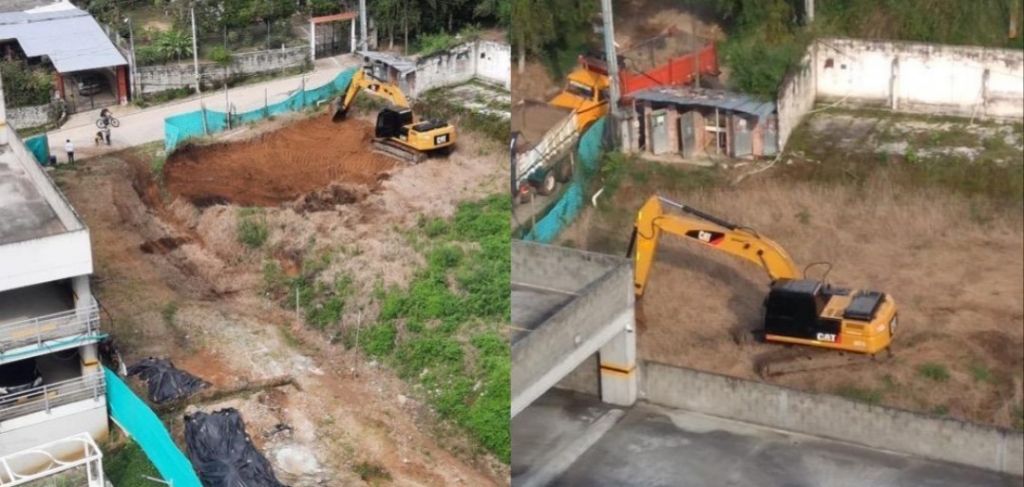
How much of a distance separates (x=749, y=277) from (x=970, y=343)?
0.37m

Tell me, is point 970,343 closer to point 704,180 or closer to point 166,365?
point 704,180

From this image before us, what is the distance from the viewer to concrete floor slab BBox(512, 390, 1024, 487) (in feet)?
5.84

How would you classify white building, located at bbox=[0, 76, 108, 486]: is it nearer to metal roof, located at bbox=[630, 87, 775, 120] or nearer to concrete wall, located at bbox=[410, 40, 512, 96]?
metal roof, located at bbox=[630, 87, 775, 120]

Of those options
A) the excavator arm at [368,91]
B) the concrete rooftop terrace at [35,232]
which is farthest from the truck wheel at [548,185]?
the excavator arm at [368,91]

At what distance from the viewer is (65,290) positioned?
5875 mm

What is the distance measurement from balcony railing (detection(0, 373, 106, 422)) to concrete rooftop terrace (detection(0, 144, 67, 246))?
1.81 ft

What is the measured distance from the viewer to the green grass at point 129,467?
17.5 ft

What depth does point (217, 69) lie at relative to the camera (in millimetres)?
10609

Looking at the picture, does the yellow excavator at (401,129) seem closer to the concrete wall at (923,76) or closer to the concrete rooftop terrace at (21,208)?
the concrete rooftop terrace at (21,208)

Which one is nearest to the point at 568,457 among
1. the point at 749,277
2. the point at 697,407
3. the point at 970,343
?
the point at 697,407

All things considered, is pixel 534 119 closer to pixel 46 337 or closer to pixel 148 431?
pixel 148 431

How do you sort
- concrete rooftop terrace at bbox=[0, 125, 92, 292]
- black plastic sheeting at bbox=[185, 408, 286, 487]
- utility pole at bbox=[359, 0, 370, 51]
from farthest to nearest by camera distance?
utility pole at bbox=[359, 0, 370, 51] < concrete rooftop terrace at bbox=[0, 125, 92, 292] < black plastic sheeting at bbox=[185, 408, 286, 487]

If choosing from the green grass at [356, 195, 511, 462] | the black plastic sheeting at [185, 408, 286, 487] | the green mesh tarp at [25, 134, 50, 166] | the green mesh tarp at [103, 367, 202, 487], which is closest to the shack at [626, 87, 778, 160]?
the green mesh tarp at [103, 367, 202, 487]

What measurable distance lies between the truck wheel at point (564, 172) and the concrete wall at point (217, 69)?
29.1 feet
